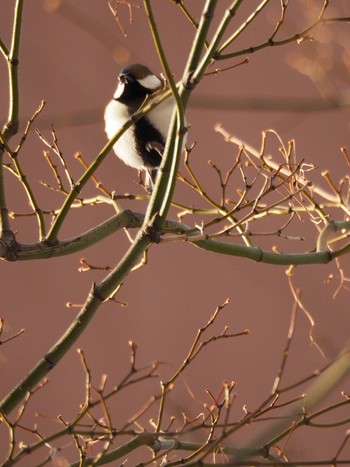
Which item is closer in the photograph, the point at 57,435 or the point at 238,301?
the point at 57,435

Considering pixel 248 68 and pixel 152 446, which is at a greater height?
pixel 248 68

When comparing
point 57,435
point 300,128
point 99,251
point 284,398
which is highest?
point 300,128

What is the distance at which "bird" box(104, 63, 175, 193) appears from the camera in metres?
1.79

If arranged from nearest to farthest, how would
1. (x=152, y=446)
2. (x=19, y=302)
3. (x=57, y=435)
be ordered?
(x=57, y=435) → (x=152, y=446) → (x=19, y=302)

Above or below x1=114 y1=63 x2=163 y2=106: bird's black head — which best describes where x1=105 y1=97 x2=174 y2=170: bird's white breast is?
below

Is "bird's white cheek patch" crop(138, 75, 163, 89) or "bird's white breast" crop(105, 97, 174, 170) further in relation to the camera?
"bird's white cheek patch" crop(138, 75, 163, 89)

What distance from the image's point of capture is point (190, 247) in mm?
3875

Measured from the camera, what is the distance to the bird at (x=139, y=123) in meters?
1.79

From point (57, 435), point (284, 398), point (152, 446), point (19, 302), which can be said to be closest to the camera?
point (57, 435)

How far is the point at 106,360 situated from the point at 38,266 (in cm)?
50

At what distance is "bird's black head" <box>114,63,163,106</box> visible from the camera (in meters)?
2.04

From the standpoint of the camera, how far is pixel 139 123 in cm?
179

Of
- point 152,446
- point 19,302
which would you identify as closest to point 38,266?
point 19,302

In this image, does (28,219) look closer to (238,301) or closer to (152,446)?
(238,301)
